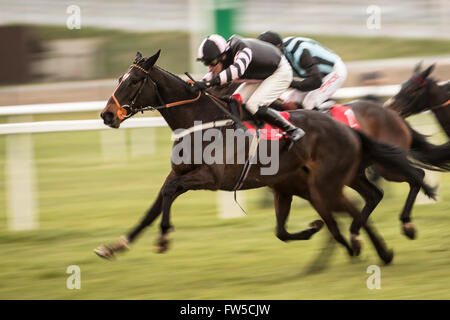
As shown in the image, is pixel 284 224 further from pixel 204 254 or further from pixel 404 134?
pixel 404 134

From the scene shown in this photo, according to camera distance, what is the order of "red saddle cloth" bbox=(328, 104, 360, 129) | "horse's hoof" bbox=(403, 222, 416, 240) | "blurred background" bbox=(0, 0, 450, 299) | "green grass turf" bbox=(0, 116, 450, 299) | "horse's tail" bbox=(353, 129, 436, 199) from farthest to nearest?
"red saddle cloth" bbox=(328, 104, 360, 129) < "horse's hoof" bbox=(403, 222, 416, 240) < "horse's tail" bbox=(353, 129, 436, 199) < "blurred background" bbox=(0, 0, 450, 299) < "green grass turf" bbox=(0, 116, 450, 299)

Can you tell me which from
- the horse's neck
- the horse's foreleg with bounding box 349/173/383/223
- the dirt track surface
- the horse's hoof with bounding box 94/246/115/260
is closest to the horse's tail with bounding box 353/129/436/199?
the horse's foreleg with bounding box 349/173/383/223

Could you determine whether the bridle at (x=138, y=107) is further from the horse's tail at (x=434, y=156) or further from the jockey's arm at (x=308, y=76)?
the horse's tail at (x=434, y=156)

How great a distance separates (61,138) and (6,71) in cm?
440

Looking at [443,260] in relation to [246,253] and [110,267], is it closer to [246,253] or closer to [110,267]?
[246,253]

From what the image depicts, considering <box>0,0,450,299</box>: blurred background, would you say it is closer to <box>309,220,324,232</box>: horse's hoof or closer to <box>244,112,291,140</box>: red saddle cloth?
<box>309,220,324,232</box>: horse's hoof

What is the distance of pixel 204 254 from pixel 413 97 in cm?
232

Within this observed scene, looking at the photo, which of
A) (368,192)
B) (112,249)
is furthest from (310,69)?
(112,249)

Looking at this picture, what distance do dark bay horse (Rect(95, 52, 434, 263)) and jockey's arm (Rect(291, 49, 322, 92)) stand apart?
44 cm

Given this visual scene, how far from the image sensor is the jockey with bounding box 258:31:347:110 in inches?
234

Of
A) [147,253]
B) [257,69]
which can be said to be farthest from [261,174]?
[147,253]

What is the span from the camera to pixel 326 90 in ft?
21.0

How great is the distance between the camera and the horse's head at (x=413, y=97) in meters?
6.81

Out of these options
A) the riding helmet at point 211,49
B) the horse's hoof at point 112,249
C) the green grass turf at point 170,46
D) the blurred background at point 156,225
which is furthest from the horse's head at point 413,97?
the green grass turf at point 170,46
